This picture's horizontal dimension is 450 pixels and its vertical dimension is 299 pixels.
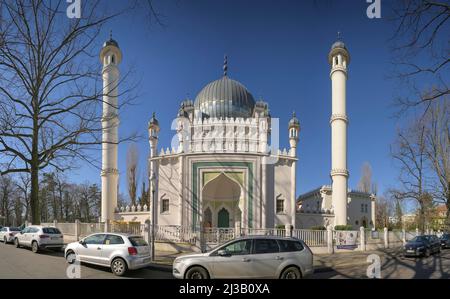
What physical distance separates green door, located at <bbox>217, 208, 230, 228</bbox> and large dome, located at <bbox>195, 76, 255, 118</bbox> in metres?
9.00

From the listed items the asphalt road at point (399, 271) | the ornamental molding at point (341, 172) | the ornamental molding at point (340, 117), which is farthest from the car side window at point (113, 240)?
the ornamental molding at point (340, 117)

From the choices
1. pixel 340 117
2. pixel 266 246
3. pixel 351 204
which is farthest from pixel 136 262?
pixel 351 204

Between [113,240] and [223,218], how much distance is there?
57.6 ft

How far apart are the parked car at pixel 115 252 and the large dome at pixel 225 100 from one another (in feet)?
→ 68.0

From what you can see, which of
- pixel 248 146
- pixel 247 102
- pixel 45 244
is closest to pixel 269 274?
pixel 45 244

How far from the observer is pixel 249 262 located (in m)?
9.41

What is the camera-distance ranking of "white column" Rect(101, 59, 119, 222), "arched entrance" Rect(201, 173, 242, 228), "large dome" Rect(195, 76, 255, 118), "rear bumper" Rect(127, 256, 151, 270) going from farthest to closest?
1. "large dome" Rect(195, 76, 255, 118)
2. "white column" Rect(101, 59, 119, 222)
3. "arched entrance" Rect(201, 173, 242, 228)
4. "rear bumper" Rect(127, 256, 151, 270)

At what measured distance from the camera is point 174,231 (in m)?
19.1

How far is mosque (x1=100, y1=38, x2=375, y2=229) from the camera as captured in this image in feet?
85.1

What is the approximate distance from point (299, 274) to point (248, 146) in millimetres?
18044

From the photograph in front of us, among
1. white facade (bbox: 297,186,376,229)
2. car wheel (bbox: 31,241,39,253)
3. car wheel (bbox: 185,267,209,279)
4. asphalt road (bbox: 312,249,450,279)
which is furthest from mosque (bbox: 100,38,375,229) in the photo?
car wheel (bbox: 185,267,209,279)

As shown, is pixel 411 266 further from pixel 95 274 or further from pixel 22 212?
pixel 22 212

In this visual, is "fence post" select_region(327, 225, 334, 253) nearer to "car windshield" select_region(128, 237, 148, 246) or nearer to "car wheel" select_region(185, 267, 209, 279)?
"car windshield" select_region(128, 237, 148, 246)

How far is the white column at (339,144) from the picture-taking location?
97.8 ft
